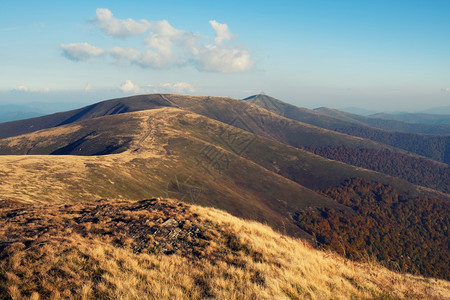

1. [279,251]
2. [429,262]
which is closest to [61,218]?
[279,251]

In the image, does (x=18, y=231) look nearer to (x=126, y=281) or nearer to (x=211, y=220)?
(x=126, y=281)

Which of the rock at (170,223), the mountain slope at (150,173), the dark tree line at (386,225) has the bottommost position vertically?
the dark tree line at (386,225)

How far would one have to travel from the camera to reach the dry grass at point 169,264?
29.1 feet

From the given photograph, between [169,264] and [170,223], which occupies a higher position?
[169,264]

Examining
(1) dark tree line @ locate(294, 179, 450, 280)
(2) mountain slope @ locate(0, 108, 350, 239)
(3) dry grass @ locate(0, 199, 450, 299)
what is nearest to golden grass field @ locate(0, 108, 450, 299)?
(3) dry grass @ locate(0, 199, 450, 299)

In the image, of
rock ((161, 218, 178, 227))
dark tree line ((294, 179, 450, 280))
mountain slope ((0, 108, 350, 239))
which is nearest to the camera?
rock ((161, 218, 178, 227))

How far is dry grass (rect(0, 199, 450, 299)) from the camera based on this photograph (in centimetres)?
887

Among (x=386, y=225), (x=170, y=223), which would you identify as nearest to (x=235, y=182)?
(x=386, y=225)

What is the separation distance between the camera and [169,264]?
11.0 meters

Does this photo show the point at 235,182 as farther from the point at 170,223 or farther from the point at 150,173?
the point at 170,223

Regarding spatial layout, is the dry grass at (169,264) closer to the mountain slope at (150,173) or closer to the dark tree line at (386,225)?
the mountain slope at (150,173)

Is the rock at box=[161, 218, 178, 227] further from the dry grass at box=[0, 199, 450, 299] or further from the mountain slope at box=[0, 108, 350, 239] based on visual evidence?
the mountain slope at box=[0, 108, 350, 239]

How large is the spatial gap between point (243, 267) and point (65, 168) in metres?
68.6

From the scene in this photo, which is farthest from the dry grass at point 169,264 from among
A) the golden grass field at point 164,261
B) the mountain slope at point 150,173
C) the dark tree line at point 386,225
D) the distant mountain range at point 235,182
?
the dark tree line at point 386,225
